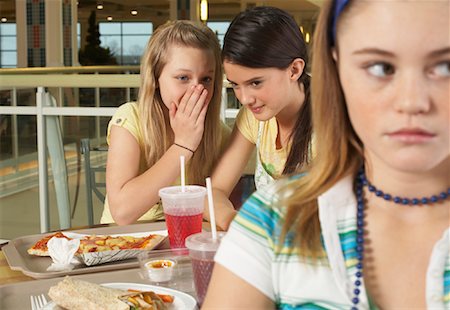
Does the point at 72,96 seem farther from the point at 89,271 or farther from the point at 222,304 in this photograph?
the point at 222,304

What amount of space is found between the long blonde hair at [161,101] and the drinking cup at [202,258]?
90 centimetres

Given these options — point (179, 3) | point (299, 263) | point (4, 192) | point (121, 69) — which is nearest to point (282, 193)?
point (299, 263)

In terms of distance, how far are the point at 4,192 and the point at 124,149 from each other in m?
3.02

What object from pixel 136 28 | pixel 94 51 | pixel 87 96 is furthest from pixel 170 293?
pixel 136 28

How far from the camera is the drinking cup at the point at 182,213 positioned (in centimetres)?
141

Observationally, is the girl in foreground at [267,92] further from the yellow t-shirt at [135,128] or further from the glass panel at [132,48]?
the glass panel at [132,48]

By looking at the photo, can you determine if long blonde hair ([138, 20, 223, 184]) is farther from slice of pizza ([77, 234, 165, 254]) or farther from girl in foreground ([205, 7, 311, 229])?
slice of pizza ([77, 234, 165, 254])

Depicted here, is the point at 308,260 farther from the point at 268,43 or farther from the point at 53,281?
the point at 268,43

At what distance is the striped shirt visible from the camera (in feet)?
2.38

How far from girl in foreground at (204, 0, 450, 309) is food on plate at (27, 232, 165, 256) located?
0.67 m

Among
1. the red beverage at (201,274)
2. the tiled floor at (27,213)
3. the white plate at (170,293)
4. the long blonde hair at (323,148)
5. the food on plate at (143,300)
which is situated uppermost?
the long blonde hair at (323,148)

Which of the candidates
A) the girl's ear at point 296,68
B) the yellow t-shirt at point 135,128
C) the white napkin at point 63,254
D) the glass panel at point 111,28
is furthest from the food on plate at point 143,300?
the glass panel at point 111,28

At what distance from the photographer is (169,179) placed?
189 centimetres

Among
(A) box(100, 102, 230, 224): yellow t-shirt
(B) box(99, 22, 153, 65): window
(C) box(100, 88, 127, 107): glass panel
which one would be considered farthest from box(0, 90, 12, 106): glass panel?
(B) box(99, 22, 153, 65): window
